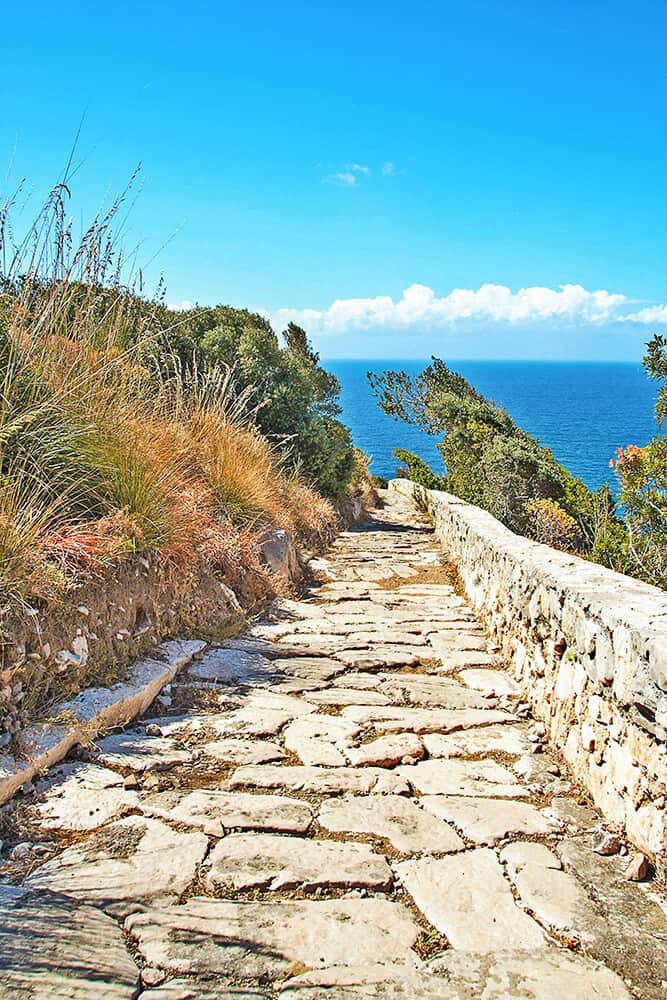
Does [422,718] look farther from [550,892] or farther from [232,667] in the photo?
[550,892]

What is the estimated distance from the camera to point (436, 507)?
992cm

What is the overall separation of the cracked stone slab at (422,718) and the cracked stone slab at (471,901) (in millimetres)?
964

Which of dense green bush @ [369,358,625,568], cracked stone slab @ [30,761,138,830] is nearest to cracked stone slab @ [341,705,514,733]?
cracked stone slab @ [30,761,138,830]

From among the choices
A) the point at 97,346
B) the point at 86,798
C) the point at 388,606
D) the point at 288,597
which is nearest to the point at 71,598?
the point at 86,798

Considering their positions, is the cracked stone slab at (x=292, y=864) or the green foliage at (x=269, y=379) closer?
the cracked stone slab at (x=292, y=864)

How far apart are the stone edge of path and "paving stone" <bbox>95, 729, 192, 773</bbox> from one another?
63mm

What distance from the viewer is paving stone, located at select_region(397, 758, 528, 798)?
2692 millimetres

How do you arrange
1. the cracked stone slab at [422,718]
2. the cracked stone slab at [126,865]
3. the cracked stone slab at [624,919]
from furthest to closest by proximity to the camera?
1. the cracked stone slab at [422,718]
2. the cracked stone slab at [126,865]
3. the cracked stone slab at [624,919]

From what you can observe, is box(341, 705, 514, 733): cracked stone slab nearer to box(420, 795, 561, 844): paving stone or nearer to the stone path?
the stone path

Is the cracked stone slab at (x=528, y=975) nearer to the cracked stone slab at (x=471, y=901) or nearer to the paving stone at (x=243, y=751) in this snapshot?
the cracked stone slab at (x=471, y=901)

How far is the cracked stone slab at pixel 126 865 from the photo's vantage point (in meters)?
1.94

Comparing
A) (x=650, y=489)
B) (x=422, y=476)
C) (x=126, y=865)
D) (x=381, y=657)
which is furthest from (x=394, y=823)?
(x=422, y=476)

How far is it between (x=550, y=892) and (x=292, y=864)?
706 mm

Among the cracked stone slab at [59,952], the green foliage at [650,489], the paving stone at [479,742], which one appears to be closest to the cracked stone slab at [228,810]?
the cracked stone slab at [59,952]
